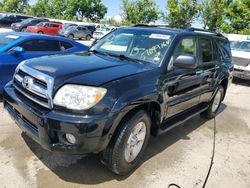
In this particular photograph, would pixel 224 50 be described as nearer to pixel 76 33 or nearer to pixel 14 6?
pixel 76 33

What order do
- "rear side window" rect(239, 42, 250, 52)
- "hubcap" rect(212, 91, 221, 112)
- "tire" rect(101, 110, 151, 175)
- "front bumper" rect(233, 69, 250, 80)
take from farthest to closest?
"rear side window" rect(239, 42, 250, 52), "front bumper" rect(233, 69, 250, 80), "hubcap" rect(212, 91, 221, 112), "tire" rect(101, 110, 151, 175)

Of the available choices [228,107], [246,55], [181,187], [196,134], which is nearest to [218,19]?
[246,55]

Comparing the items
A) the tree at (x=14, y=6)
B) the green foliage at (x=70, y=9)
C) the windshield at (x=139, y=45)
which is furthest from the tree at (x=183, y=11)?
the tree at (x=14, y=6)

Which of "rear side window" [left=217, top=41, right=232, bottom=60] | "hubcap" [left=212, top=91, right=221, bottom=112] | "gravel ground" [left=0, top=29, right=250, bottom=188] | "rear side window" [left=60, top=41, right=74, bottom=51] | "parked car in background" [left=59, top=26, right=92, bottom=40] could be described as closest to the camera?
"gravel ground" [left=0, top=29, right=250, bottom=188]

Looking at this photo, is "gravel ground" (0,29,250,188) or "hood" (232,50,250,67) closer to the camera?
"gravel ground" (0,29,250,188)

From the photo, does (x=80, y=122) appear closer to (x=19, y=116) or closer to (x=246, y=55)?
(x=19, y=116)

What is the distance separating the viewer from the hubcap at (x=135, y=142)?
3.21 metres

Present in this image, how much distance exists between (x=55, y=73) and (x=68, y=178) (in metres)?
1.30

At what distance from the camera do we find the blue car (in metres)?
5.43

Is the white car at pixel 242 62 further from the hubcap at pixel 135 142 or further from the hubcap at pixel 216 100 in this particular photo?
the hubcap at pixel 135 142

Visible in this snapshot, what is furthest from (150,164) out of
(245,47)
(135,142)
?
(245,47)

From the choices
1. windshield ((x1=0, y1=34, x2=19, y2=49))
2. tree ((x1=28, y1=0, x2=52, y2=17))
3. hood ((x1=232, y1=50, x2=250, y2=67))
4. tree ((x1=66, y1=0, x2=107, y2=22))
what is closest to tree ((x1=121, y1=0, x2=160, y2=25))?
tree ((x1=66, y1=0, x2=107, y2=22))

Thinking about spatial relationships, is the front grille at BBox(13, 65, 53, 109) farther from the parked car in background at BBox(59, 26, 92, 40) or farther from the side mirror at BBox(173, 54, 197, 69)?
the parked car in background at BBox(59, 26, 92, 40)

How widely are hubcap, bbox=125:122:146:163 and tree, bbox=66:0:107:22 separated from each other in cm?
6314
